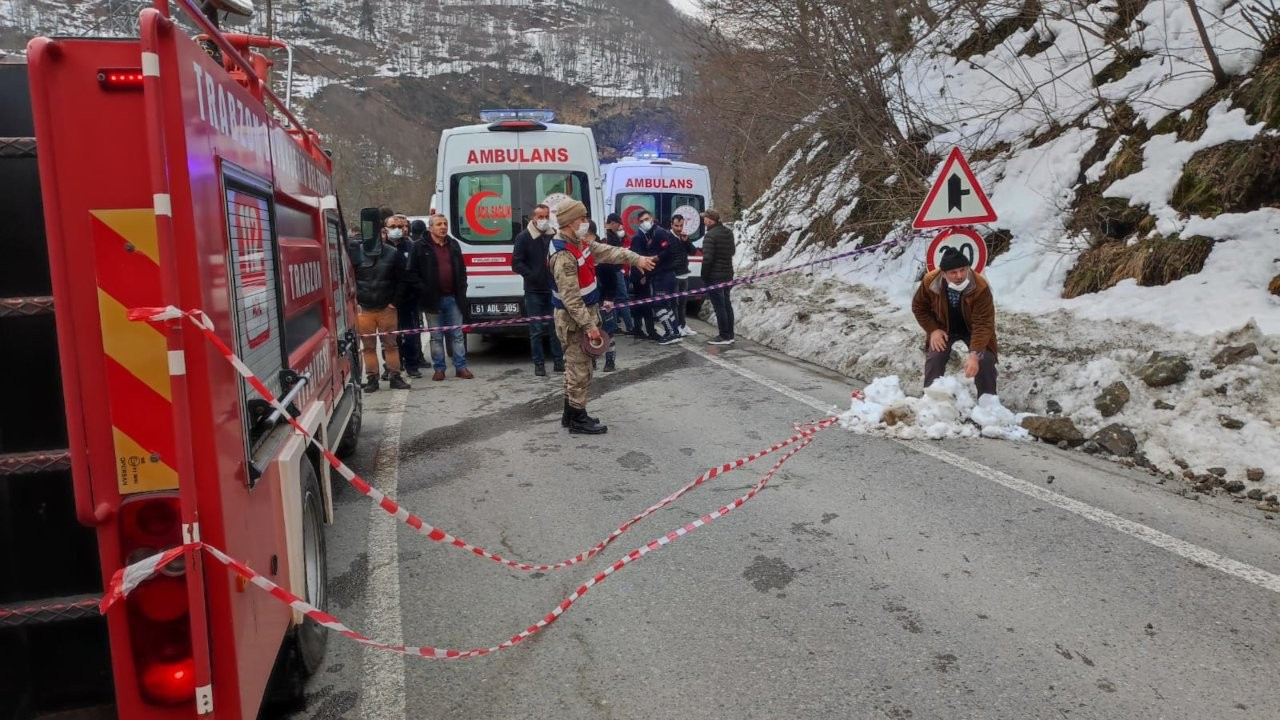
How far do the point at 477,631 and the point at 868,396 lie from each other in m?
4.37

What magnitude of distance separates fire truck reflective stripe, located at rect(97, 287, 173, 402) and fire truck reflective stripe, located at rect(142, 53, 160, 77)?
1.73ft

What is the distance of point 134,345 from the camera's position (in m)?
1.98

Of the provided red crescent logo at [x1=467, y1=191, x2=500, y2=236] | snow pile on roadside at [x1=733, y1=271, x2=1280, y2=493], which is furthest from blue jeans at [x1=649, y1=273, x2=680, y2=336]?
red crescent logo at [x1=467, y1=191, x2=500, y2=236]

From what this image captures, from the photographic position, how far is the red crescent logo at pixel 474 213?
34.6 feet

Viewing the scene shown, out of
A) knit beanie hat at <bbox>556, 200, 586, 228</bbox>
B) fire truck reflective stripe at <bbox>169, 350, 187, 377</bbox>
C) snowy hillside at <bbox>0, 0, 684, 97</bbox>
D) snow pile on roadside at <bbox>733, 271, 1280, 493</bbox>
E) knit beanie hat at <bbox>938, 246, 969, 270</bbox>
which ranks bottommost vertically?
snow pile on roadside at <bbox>733, 271, 1280, 493</bbox>

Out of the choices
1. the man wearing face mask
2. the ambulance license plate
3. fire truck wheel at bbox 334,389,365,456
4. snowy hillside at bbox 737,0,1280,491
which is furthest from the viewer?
the man wearing face mask

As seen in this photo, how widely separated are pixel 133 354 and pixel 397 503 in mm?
3358

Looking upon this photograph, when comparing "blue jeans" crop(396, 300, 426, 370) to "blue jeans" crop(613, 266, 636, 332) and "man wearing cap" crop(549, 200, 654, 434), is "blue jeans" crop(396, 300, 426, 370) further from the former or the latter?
"man wearing cap" crop(549, 200, 654, 434)

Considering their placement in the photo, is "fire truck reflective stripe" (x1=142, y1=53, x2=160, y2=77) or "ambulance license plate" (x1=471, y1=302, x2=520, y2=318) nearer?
"fire truck reflective stripe" (x1=142, y1=53, x2=160, y2=77)

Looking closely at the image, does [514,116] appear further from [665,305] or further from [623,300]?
[665,305]

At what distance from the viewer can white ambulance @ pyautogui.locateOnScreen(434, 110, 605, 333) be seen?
10.4 meters

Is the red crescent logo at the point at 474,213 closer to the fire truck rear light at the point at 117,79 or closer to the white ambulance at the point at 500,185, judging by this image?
the white ambulance at the point at 500,185

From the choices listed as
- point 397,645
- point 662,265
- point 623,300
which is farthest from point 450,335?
point 397,645

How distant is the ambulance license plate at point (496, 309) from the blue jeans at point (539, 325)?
42 centimetres
